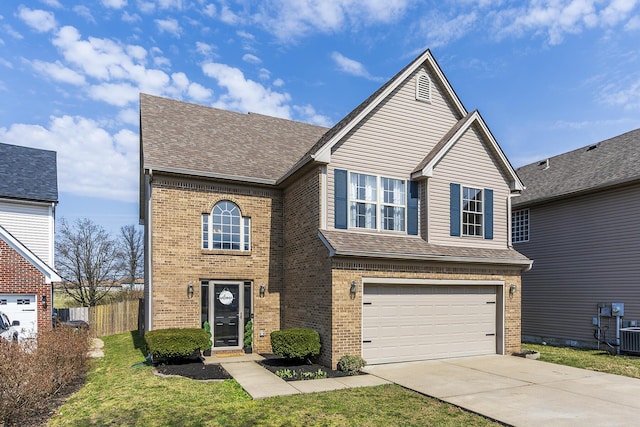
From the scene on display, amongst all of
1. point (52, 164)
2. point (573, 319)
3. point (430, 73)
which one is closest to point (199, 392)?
point (430, 73)

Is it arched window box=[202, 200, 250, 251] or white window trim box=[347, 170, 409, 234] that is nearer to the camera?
white window trim box=[347, 170, 409, 234]

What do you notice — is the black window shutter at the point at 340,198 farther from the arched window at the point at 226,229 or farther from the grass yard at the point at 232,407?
the grass yard at the point at 232,407

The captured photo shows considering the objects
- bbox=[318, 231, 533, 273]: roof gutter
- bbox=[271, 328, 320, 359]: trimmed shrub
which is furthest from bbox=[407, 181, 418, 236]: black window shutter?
bbox=[271, 328, 320, 359]: trimmed shrub

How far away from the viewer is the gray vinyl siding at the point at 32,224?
1806 centimetres

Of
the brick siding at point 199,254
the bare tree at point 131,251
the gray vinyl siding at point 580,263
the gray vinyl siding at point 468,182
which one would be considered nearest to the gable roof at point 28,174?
the brick siding at point 199,254

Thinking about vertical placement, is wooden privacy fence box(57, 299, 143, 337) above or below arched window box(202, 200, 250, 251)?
below

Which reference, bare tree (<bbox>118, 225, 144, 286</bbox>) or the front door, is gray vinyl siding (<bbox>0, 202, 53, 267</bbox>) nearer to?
the front door

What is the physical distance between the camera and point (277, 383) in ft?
31.1

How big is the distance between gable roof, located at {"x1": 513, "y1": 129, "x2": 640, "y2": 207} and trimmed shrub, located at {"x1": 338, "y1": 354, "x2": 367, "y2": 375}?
37.3ft

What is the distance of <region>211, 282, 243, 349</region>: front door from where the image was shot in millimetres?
13414

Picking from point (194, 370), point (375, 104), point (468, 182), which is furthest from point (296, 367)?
point (468, 182)

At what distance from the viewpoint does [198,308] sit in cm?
1316

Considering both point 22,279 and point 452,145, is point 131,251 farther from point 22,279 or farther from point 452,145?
point 452,145

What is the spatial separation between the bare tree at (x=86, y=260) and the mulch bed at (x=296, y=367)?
27.9 metres
